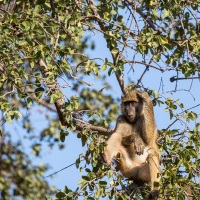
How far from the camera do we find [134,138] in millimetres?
8227

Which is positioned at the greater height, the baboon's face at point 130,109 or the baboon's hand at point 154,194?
the baboon's face at point 130,109

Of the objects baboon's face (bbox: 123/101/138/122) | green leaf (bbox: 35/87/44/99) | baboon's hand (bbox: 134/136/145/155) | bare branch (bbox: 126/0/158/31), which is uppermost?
bare branch (bbox: 126/0/158/31)

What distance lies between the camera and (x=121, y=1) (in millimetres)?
8531

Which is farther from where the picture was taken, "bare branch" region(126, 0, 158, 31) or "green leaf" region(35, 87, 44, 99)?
"bare branch" region(126, 0, 158, 31)

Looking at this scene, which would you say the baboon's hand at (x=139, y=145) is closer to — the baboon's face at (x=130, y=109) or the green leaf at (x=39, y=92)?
the baboon's face at (x=130, y=109)

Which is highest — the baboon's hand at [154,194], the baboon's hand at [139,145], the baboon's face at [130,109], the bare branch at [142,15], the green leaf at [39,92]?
the bare branch at [142,15]

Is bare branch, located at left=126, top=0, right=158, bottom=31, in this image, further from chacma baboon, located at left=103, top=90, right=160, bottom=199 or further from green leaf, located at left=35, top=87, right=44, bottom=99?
green leaf, located at left=35, top=87, right=44, bottom=99

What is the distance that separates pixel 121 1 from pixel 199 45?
1.27 metres

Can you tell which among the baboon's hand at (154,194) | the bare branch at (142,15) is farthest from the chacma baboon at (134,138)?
the bare branch at (142,15)

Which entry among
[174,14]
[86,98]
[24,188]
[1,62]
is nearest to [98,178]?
[1,62]

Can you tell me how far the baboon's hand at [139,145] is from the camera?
804cm

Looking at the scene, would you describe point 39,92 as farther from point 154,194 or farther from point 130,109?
point 130,109

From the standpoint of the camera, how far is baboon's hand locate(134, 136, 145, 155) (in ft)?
26.4

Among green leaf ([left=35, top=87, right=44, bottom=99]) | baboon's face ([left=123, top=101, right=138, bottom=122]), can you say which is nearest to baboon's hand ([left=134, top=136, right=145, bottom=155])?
baboon's face ([left=123, top=101, right=138, bottom=122])
